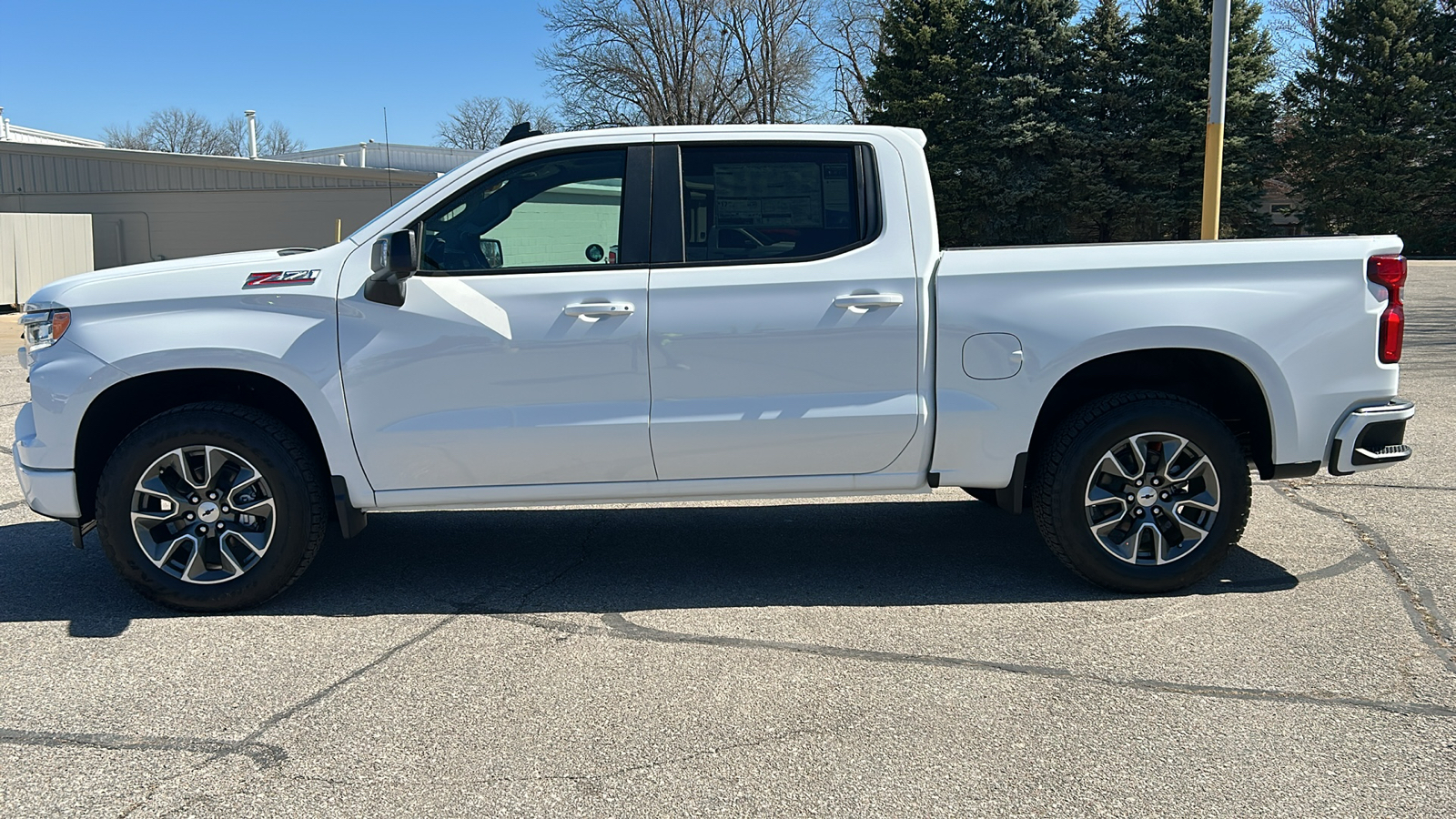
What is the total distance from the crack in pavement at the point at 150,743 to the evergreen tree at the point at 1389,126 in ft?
128

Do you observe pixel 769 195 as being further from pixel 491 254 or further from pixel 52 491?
pixel 52 491

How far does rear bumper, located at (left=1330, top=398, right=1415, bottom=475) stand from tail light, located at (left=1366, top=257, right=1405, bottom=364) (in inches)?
8.6

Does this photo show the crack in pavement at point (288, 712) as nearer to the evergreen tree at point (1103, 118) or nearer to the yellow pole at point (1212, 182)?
the yellow pole at point (1212, 182)

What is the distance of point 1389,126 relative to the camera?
121ft

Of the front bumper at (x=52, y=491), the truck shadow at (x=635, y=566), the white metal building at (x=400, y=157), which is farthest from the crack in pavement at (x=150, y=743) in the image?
the white metal building at (x=400, y=157)

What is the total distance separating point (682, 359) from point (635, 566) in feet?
4.06

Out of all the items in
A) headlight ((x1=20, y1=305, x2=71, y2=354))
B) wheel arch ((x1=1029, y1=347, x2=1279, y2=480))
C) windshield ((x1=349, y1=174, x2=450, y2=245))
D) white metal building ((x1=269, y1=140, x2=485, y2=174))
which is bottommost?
wheel arch ((x1=1029, y1=347, x2=1279, y2=480))

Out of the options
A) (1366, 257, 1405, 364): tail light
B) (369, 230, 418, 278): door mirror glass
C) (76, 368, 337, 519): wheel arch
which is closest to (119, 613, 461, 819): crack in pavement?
(76, 368, 337, 519): wheel arch

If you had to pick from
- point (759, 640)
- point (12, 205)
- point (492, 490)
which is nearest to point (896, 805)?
point (759, 640)

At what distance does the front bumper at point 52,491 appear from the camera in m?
4.56

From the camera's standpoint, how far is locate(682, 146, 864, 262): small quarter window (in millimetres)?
4645

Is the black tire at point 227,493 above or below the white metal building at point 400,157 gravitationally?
below

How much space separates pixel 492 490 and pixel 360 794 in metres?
1.68

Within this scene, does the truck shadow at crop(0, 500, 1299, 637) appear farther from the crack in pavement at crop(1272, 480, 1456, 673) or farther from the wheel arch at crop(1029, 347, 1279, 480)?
the wheel arch at crop(1029, 347, 1279, 480)
